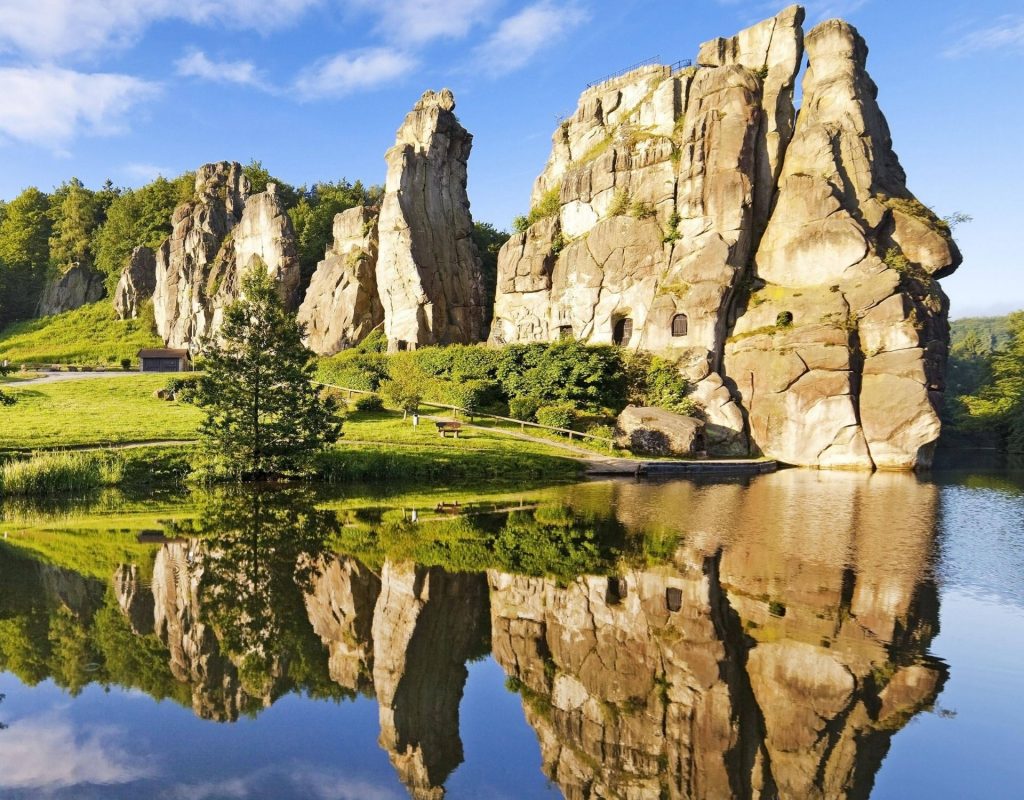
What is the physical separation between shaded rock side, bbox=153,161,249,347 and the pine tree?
4589 cm

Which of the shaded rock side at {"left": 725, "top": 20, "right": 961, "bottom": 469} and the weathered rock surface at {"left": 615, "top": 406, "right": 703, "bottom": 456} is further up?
the shaded rock side at {"left": 725, "top": 20, "right": 961, "bottom": 469}

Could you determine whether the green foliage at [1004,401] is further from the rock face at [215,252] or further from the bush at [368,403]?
the rock face at [215,252]

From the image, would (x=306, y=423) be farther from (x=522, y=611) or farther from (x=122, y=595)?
(x=522, y=611)

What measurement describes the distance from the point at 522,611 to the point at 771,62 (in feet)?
174

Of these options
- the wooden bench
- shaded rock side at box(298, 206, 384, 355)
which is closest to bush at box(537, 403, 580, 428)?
the wooden bench

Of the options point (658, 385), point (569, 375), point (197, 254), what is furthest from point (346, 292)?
point (658, 385)

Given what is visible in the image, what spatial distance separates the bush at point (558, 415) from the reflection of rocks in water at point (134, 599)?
2950 cm

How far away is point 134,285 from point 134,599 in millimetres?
80766

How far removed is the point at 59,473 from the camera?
28.3m

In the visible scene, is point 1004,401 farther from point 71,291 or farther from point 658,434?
point 71,291

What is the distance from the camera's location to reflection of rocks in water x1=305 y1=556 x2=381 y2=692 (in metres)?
10.7

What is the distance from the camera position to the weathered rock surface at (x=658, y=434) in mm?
41031

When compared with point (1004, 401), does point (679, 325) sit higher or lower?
higher

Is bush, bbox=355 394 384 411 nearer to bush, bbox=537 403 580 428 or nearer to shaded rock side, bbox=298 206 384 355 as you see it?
bush, bbox=537 403 580 428
